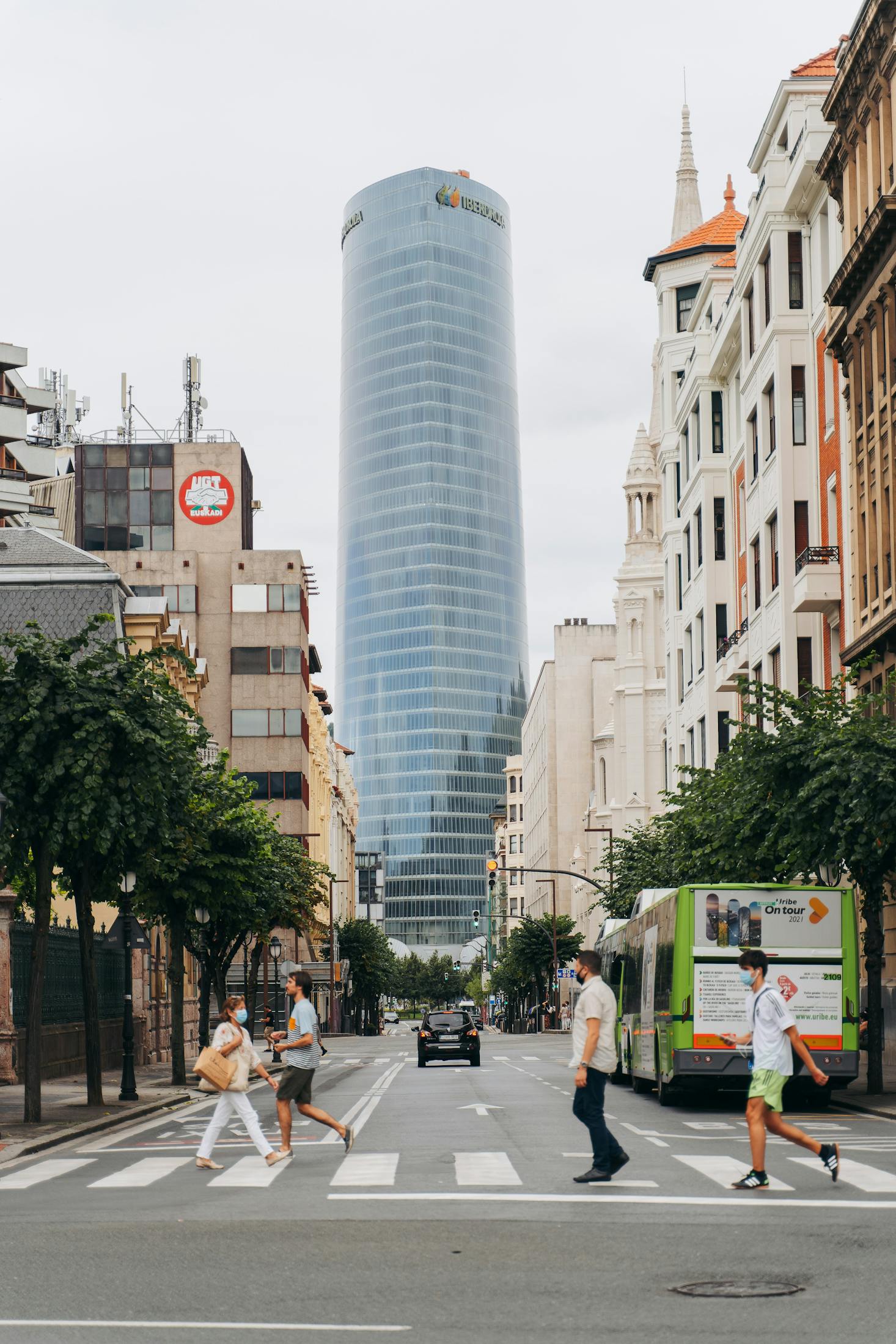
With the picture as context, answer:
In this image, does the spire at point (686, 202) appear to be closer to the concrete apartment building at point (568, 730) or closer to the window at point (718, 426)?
the window at point (718, 426)

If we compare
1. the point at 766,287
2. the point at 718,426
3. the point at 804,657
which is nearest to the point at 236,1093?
the point at 804,657

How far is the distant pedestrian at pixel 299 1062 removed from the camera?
17.5m

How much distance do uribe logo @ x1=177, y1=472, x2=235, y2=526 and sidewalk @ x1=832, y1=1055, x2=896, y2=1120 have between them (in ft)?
224

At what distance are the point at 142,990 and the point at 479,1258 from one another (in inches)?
1495

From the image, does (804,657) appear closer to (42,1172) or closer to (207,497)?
(42,1172)

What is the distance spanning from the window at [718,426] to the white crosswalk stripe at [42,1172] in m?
45.1

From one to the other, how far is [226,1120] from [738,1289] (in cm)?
822

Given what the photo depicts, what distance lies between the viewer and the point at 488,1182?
1493 centimetres

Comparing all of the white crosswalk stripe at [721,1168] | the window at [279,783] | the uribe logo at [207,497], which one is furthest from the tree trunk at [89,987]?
the uribe logo at [207,497]

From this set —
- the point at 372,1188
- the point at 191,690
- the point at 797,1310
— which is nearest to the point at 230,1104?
the point at 372,1188

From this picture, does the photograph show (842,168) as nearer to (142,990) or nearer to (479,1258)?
(142,990)

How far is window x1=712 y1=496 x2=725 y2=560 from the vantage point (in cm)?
6028

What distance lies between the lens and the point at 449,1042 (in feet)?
160

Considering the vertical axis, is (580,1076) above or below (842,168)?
below
